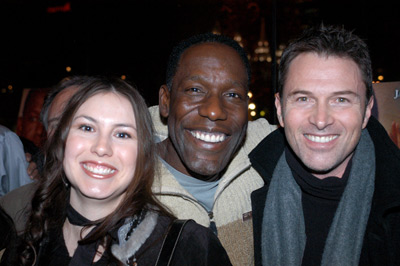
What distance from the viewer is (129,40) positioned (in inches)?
261

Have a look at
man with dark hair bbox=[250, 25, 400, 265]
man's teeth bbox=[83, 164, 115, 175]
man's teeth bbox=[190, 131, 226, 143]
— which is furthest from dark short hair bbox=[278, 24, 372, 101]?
man's teeth bbox=[83, 164, 115, 175]

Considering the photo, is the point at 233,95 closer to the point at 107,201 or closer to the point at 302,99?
the point at 302,99

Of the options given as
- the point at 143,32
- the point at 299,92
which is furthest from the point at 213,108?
the point at 143,32

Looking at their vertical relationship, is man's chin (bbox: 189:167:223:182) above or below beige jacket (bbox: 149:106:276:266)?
above

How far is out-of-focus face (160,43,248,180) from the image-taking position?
2.25 meters

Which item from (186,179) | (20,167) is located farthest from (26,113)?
(186,179)

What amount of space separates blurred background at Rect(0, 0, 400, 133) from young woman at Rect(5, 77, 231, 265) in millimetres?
3034

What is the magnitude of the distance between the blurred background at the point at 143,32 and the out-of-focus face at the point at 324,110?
240 centimetres

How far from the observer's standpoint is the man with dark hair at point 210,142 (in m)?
2.23

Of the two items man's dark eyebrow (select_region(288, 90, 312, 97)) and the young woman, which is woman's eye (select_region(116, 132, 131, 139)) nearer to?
the young woman

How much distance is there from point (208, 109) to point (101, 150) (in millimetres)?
778

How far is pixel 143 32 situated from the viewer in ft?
21.2

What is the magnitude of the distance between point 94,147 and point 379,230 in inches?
64.7

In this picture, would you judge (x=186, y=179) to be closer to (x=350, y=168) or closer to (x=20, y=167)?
(x=350, y=168)
